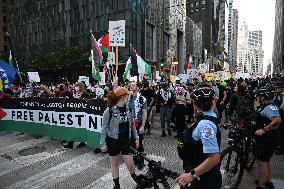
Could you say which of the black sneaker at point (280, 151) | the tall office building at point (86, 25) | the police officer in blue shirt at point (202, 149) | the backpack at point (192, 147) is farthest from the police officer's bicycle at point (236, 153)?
the tall office building at point (86, 25)

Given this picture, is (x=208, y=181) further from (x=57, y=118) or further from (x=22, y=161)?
(x=57, y=118)

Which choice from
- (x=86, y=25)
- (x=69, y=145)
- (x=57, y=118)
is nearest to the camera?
(x=69, y=145)

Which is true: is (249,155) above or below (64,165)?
above

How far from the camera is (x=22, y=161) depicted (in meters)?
8.09

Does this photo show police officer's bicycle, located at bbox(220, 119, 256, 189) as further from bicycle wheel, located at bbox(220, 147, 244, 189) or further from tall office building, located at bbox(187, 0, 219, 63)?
tall office building, located at bbox(187, 0, 219, 63)

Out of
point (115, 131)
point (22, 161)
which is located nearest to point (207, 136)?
point (115, 131)

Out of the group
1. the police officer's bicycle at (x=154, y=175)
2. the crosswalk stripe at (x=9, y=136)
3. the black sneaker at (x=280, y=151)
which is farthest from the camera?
the crosswalk stripe at (x=9, y=136)

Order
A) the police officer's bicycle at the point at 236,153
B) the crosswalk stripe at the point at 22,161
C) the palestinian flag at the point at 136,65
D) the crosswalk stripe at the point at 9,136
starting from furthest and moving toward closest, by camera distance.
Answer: the palestinian flag at the point at 136,65, the crosswalk stripe at the point at 9,136, the crosswalk stripe at the point at 22,161, the police officer's bicycle at the point at 236,153

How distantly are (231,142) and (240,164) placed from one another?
19.5 inches

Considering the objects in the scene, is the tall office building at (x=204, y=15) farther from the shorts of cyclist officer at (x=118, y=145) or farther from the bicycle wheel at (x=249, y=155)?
the shorts of cyclist officer at (x=118, y=145)

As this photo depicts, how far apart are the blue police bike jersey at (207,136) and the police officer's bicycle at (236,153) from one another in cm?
283

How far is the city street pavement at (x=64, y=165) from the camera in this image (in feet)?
21.3

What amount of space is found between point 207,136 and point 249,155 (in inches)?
176

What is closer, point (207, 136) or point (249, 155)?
point (207, 136)
